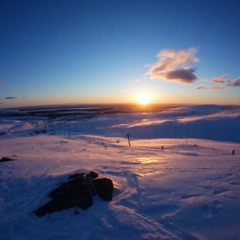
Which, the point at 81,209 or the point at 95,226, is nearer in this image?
the point at 95,226

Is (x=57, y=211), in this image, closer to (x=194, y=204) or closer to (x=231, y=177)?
(x=194, y=204)

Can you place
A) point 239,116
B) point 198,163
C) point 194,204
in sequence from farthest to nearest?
point 239,116 < point 198,163 < point 194,204

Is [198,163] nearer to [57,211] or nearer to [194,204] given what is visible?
[194,204]

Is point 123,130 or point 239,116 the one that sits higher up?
point 239,116

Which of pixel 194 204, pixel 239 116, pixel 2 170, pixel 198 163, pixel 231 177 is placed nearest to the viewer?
pixel 194 204

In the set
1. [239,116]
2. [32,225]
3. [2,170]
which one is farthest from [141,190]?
[239,116]

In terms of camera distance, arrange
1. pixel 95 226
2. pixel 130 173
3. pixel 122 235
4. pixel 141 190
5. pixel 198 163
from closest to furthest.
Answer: pixel 122 235, pixel 95 226, pixel 141 190, pixel 130 173, pixel 198 163

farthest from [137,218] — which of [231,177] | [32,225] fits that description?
[231,177]

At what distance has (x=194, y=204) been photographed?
6320mm

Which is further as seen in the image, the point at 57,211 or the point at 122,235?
the point at 57,211

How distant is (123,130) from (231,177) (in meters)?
24.8

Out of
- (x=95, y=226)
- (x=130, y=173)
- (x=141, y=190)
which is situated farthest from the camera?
Result: (x=130, y=173)

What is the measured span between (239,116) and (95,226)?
3180cm

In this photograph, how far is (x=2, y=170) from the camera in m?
9.62
